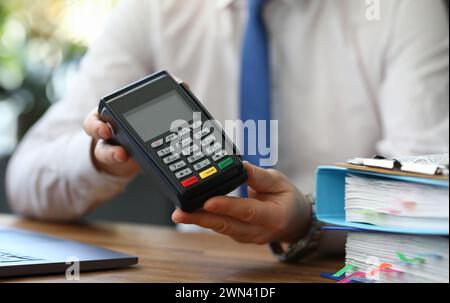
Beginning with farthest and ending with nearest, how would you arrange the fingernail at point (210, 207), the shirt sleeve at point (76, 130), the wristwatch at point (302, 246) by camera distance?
the shirt sleeve at point (76, 130)
the wristwatch at point (302, 246)
the fingernail at point (210, 207)

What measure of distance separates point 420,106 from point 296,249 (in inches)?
11.6

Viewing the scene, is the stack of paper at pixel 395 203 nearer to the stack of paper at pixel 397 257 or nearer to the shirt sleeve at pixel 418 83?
the stack of paper at pixel 397 257

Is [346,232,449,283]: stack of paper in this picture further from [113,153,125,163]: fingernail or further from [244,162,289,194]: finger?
[113,153,125,163]: fingernail

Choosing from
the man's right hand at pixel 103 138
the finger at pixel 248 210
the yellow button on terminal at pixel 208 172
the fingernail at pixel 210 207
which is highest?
the man's right hand at pixel 103 138

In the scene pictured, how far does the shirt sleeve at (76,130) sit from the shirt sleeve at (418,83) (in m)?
0.39

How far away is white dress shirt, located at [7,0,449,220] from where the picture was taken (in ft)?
2.78

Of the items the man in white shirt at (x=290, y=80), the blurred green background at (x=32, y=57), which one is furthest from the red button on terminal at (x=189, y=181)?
the blurred green background at (x=32, y=57)

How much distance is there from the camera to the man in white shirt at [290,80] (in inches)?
33.2

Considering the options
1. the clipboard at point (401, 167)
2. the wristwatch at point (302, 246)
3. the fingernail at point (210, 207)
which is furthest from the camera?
the wristwatch at point (302, 246)

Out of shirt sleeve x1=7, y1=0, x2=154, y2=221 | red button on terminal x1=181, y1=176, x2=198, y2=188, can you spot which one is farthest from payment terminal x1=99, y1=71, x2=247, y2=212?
shirt sleeve x1=7, y1=0, x2=154, y2=221

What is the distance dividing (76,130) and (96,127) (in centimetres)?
40
